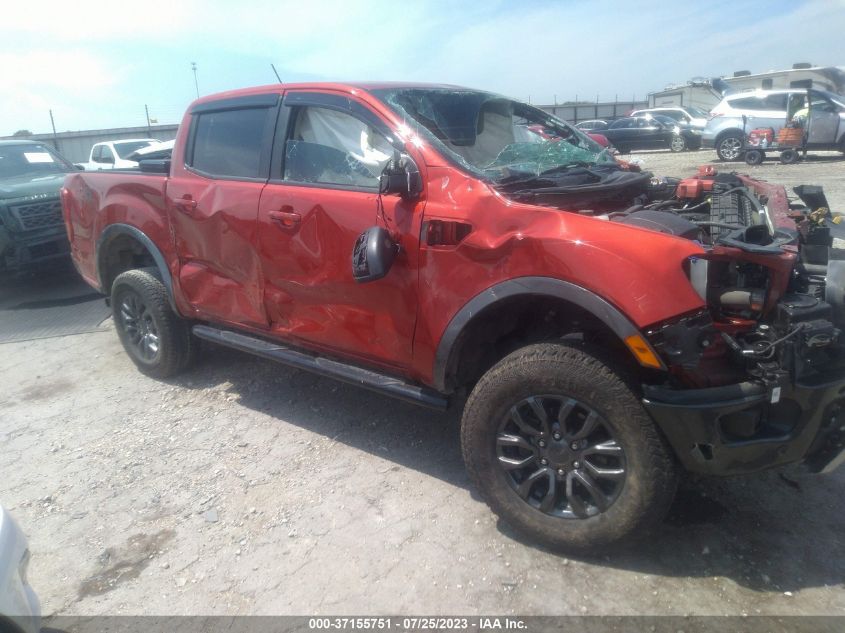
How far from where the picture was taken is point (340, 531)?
3006 millimetres

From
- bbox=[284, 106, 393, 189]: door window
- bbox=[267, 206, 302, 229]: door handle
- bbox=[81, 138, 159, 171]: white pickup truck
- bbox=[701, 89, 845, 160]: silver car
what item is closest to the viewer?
bbox=[284, 106, 393, 189]: door window

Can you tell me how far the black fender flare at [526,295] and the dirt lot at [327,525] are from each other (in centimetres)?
76

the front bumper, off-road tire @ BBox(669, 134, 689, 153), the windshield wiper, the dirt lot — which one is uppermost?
the windshield wiper

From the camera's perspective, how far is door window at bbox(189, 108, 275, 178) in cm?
377

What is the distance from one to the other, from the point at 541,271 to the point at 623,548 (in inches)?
48.4

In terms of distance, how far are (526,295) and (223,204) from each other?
2.03 meters

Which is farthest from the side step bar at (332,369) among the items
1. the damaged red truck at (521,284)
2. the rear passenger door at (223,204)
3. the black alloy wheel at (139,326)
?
the black alloy wheel at (139,326)

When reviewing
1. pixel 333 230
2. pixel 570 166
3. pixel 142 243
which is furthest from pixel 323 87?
pixel 142 243

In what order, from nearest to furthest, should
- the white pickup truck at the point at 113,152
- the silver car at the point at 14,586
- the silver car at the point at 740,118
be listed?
1. the silver car at the point at 14,586
2. the white pickup truck at the point at 113,152
3. the silver car at the point at 740,118

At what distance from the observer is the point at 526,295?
2.67 m

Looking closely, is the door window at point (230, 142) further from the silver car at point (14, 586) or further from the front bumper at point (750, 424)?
the front bumper at point (750, 424)

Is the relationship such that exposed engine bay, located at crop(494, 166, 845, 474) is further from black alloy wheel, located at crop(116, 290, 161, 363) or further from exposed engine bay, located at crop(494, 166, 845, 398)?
black alloy wheel, located at crop(116, 290, 161, 363)

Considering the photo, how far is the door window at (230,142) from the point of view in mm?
3768

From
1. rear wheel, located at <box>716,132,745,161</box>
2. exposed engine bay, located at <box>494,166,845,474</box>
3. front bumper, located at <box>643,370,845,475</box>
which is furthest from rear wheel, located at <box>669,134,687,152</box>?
front bumper, located at <box>643,370,845,475</box>
